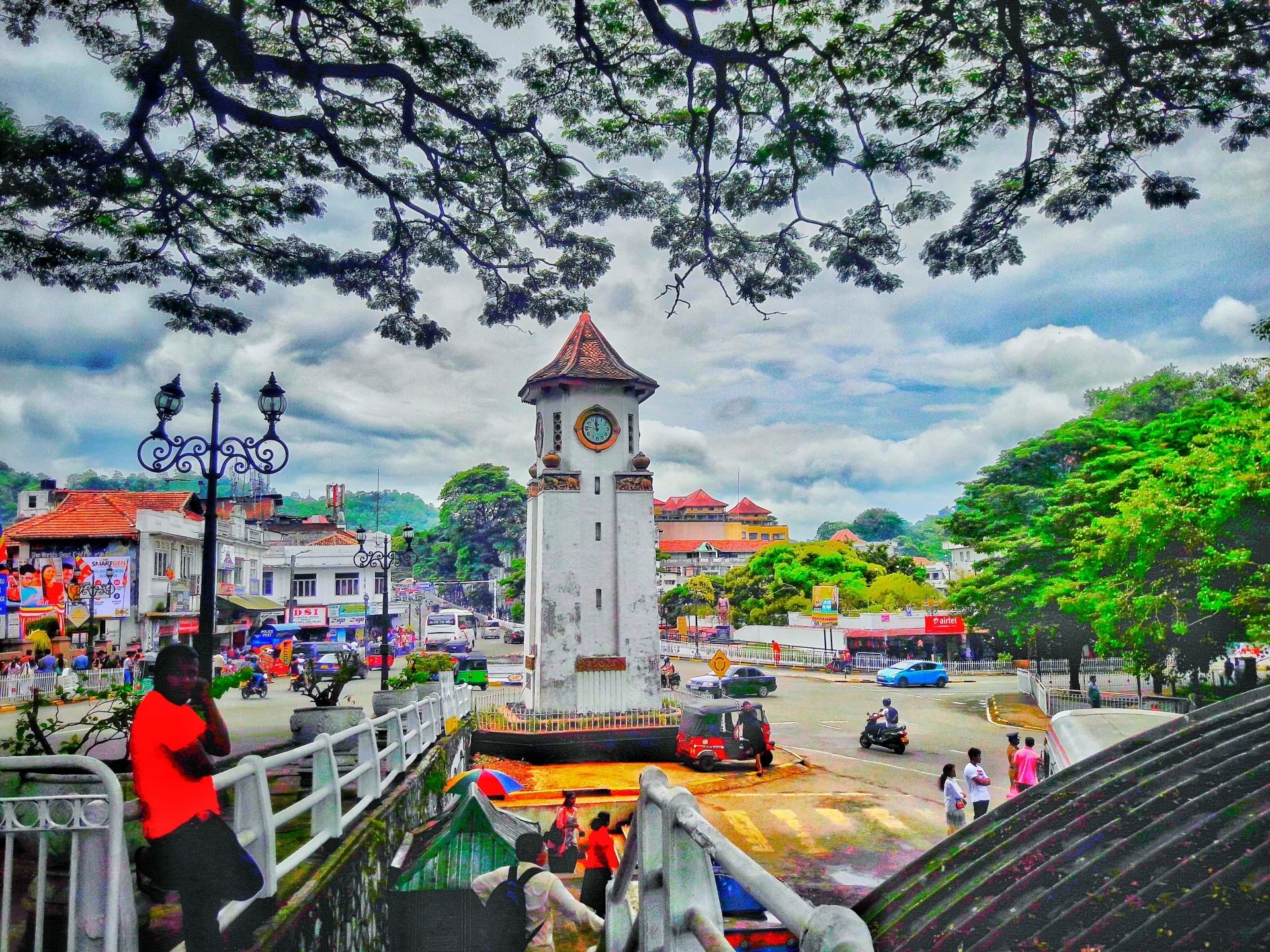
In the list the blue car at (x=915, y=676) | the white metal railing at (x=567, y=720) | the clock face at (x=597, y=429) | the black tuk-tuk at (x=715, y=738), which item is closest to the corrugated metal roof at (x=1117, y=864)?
the black tuk-tuk at (x=715, y=738)

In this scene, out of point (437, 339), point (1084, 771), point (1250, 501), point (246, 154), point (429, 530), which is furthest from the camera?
point (429, 530)

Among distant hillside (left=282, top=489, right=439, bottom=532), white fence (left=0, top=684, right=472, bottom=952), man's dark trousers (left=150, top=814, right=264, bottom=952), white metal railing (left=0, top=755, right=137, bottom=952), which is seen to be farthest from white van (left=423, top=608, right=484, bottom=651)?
white metal railing (left=0, top=755, right=137, bottom=952)

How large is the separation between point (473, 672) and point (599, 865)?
23.5 metres

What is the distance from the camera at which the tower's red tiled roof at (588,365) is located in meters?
20.6

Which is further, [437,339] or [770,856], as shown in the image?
[770,856]

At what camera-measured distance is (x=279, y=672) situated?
107 ft

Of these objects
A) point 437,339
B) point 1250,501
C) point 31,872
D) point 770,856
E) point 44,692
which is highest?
point 437,339

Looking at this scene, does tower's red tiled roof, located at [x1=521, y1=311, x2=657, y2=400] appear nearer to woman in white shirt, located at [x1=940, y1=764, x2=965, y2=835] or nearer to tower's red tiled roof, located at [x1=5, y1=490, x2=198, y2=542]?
tower's red tiled roof, located at [x1=5, y1=490, x2=198, y2=542]

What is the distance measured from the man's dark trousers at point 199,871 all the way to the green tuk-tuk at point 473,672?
1045 inches

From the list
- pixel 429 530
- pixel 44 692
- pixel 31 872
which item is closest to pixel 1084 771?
pixel 31 872

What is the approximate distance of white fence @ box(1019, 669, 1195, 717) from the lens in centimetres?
1895

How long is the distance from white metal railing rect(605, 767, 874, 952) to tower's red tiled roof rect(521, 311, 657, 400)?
17.6 meters

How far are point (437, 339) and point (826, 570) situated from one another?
44965 millimetres

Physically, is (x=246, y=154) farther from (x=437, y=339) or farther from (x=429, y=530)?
(x=429, y=530)
